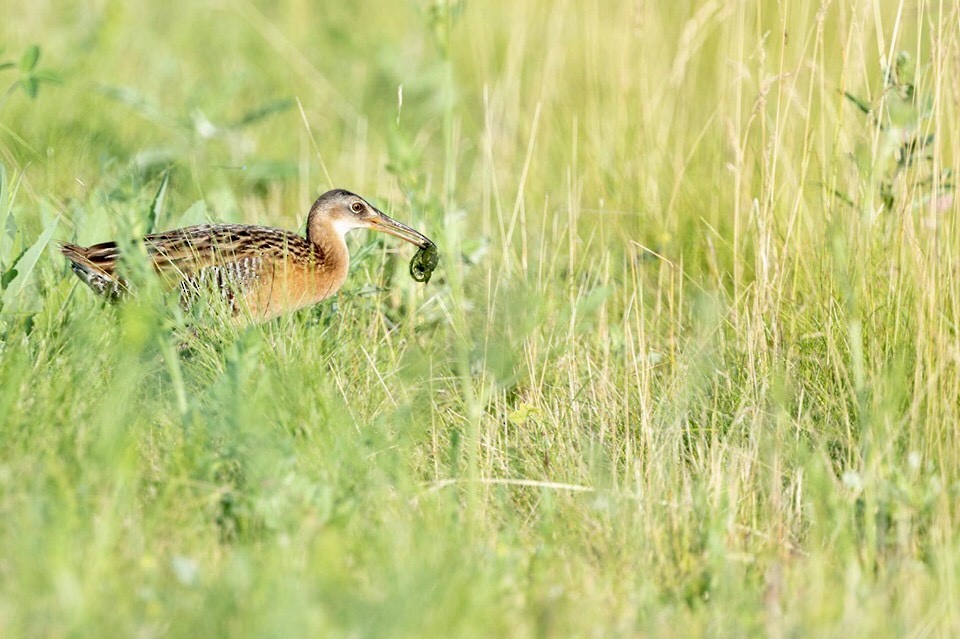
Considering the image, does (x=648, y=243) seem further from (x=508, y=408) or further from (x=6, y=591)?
(x=6, y=591)

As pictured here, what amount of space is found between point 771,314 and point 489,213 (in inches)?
75.7

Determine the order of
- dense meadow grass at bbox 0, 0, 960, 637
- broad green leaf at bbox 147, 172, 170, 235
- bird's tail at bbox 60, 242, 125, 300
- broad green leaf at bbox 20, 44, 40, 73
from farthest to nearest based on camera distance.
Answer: broad green leaf at bbox 147, 172, 170, 235 < broad green leaf at bbox 20, 44, 40, 73 < bird's tail at bbox 60, 242, 125, 300 < dense meadow grass at bbox 0, 0, 960, 637

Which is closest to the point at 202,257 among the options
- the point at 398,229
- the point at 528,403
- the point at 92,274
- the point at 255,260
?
the point at 255,260

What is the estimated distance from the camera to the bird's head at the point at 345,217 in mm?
5004

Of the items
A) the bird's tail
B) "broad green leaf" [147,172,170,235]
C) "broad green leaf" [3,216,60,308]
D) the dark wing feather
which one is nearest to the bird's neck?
the dark wing feather

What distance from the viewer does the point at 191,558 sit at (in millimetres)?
3129

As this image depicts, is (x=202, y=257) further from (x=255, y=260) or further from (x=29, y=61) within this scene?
(x=29, y=61)

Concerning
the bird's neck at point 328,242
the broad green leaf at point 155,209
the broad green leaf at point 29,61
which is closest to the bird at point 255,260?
the bird's neck at point 328,242

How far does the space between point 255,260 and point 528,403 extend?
1.18m

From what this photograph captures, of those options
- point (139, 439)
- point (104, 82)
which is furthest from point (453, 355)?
point (104, 82)

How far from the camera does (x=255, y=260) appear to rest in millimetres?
→ 4699

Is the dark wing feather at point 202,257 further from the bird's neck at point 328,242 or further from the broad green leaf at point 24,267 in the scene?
the broad green leaf at point 24,267

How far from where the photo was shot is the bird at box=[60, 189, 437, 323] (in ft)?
14.7

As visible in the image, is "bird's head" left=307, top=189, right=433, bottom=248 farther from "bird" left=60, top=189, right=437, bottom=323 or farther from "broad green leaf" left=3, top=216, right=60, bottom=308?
"broad green leaf" left=3, top=216, right=60, bottom=308
